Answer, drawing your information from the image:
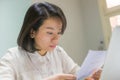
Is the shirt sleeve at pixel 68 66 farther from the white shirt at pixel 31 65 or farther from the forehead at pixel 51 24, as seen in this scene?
the forehead at pixel 51 24

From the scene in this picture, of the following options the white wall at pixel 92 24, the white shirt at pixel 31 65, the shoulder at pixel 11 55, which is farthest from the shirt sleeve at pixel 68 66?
the white wall at pixel 92 24

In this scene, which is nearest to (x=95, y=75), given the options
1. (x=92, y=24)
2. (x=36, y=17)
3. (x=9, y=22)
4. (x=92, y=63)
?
(x=92, y=63)

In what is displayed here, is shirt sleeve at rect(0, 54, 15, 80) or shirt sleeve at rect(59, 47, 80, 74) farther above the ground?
→ shirt sleeve at rect(0, 54, 15, 80)

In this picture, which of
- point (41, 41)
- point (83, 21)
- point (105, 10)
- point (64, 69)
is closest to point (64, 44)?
point (83, 21)

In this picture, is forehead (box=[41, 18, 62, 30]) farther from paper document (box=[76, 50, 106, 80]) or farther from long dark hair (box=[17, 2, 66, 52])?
paper document (box=[76, 50, 106, 80])

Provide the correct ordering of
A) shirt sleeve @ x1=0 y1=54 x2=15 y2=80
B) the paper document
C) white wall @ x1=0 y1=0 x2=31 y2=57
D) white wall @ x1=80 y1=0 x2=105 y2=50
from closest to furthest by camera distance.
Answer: the paper document → shirt sleeve @ x1=0 y1=54 x2=15 y2=80 → white wall @ x1=0 y1=0 x2=31 y2=57 → white wall @ x1=80 y1=0 x2=105 y2=50

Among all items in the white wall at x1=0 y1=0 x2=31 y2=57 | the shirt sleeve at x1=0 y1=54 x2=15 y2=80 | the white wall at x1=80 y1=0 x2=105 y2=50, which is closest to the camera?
the shirt sleeve at x1=0 y1=54 x2=15 y2=80

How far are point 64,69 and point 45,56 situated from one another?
0.19 metres

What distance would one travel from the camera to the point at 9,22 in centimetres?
283

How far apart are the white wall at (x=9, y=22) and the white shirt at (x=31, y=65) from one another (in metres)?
1.42

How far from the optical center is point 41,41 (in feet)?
4.35

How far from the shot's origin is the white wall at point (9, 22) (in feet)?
9.18

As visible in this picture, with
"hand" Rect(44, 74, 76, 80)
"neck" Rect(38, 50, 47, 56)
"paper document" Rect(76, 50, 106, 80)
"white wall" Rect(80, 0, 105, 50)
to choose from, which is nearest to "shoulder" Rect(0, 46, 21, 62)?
"neck" Rect(38, 50, 47, 56)

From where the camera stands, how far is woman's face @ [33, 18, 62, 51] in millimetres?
1281
